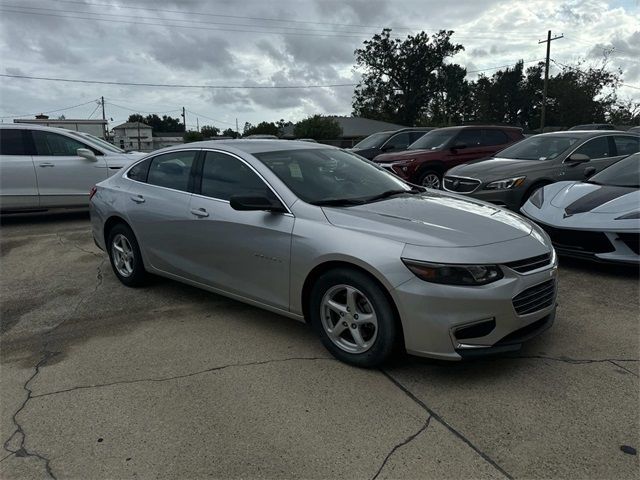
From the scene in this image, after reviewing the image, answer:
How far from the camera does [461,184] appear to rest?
25.9 feet

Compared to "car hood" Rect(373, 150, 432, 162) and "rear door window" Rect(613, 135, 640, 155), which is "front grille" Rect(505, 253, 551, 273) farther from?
"car hood" Rect(373, 150, 432, 162)

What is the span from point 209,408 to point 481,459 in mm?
1537

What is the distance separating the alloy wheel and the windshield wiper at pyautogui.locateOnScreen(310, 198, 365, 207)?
668 mm

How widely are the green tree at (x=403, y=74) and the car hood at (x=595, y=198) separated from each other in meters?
55.6

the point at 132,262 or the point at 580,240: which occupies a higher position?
the point at 580,240

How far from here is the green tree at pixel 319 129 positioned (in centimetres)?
4734

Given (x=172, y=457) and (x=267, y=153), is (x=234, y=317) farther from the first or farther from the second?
(x=172, y=457)

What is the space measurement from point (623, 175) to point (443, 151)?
4.90m

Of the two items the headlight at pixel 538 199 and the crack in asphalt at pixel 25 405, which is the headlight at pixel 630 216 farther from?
the crack in asphalt at pixel 25 405

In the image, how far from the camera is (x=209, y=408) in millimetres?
2961

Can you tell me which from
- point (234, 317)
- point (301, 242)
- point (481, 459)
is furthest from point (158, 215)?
point (481, 459)

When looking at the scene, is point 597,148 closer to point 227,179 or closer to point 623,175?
point 623,175

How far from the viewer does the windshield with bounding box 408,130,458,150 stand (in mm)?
10893

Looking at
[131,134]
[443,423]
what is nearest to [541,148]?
[443,423]
